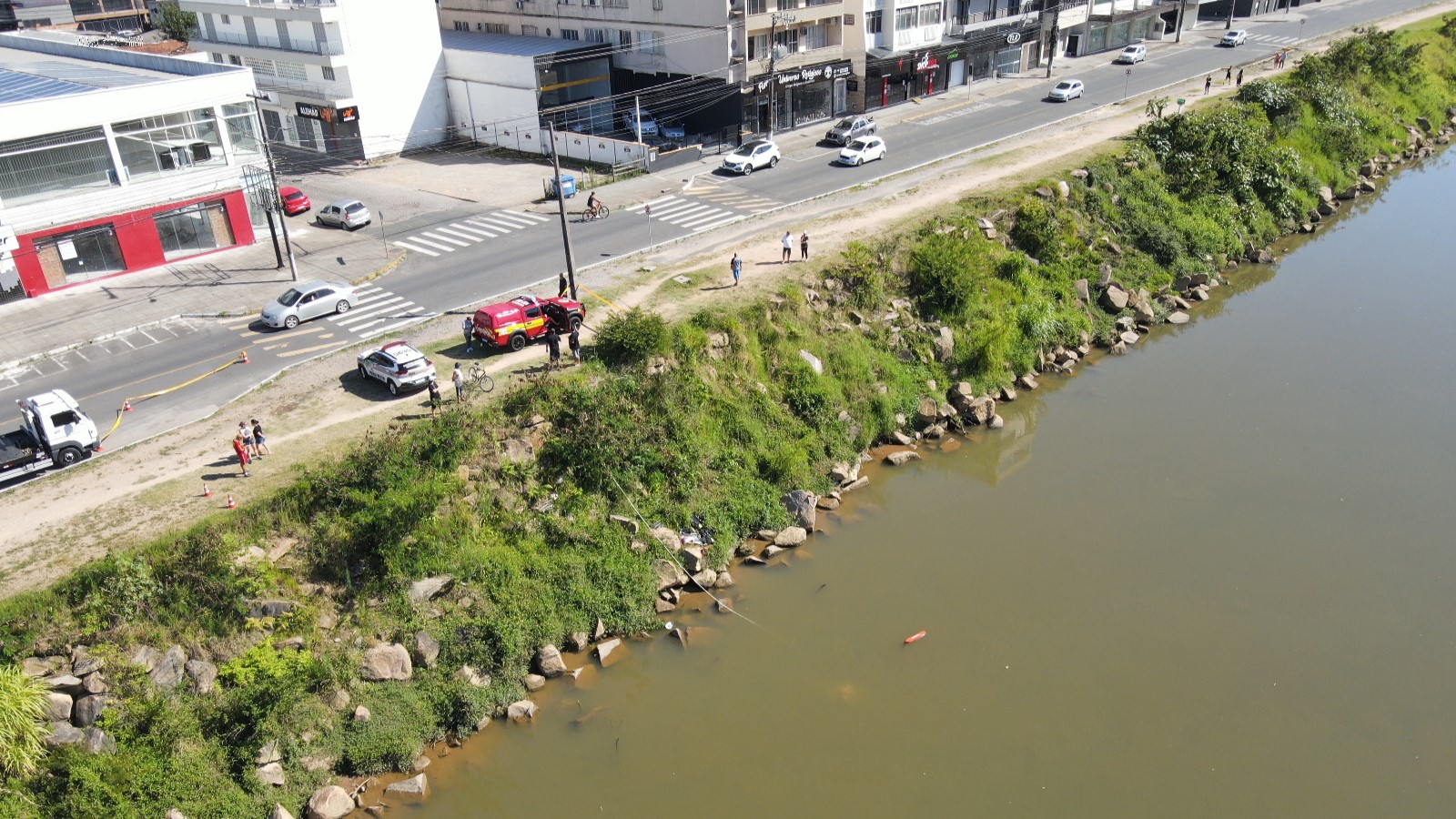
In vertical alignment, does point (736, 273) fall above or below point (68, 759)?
above

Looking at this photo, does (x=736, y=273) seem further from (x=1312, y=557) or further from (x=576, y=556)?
(x=1312, y=557)

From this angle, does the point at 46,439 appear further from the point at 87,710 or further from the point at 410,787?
the point at 410,787

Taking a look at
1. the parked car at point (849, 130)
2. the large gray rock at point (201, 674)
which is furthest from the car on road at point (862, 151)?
the large gray rock at point (201, 674)

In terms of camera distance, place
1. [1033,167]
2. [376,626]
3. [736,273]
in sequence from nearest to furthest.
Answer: [376,626] → [736,273] → [1033,167]

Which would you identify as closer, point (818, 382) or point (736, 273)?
point (818, 382)

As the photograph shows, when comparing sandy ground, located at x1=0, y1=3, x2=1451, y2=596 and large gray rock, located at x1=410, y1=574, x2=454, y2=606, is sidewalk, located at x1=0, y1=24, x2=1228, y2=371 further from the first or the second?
large gray rock, located at x1=410, y1=574, x2=454, y2=606

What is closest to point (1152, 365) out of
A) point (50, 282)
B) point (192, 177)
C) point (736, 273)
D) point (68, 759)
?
point (736, 273)

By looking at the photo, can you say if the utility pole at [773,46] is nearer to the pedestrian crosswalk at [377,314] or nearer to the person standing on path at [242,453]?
the pedestrian crosswalk at [377,314]
